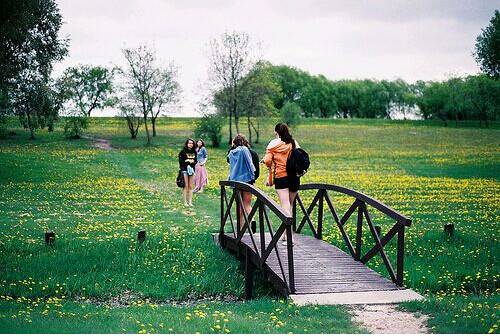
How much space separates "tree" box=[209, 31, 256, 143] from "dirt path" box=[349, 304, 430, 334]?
149 ft

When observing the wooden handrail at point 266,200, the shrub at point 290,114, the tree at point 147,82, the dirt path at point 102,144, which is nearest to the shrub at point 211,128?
the tree at point 147,82

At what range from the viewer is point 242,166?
47.0ft

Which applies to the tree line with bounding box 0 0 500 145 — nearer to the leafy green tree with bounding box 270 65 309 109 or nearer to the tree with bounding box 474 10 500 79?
the tree with bounding box 474 10 500 79

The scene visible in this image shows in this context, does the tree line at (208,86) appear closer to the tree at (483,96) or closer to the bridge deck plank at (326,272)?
the tree at (483,96)

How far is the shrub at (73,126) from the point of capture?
5928 centimetres

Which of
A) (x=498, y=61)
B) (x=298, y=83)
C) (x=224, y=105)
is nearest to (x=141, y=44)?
(x=224, y=105)

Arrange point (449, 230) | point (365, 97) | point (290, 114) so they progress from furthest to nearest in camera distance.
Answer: point (365, 97)
point (290, 114)
point (449, 230)

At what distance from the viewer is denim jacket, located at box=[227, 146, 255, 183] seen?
561 inches

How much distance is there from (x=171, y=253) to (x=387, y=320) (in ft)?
22.4

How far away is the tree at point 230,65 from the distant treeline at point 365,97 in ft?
124

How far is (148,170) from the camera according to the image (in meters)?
36.0

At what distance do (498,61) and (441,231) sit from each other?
25.5 meters

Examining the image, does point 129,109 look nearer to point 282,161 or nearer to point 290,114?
point 290,114

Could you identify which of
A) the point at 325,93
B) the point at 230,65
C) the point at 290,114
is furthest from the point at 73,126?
the point at 325,93
